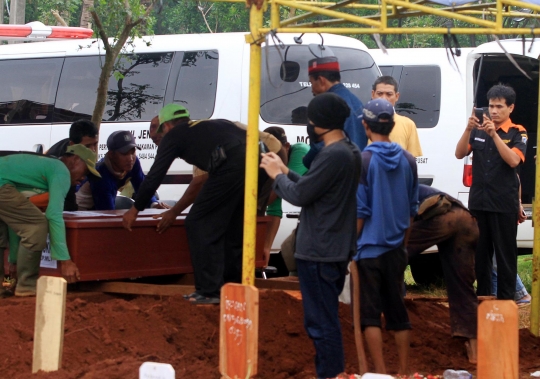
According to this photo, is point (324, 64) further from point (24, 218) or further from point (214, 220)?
point (24, 218)

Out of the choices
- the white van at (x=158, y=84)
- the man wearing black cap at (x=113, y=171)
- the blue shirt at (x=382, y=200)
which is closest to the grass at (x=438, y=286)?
the white van at (x=158, y=84)

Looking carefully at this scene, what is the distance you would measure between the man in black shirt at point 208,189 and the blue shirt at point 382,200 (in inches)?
52.4

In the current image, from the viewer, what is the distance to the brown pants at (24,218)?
632 cm

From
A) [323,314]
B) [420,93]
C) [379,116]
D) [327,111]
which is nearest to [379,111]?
[379,116]

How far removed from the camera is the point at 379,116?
16.4 feet

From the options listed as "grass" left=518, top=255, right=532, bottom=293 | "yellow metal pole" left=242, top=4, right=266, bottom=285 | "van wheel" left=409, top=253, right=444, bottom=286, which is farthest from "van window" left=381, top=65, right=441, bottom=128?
"yellow metal pole" left=242, top=4, right=266, bottom=285

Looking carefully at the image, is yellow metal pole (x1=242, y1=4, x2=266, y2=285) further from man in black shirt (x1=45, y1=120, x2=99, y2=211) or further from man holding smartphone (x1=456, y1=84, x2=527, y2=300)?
man in black shirt (x1=45, y1=120, x2=99, y2=211)

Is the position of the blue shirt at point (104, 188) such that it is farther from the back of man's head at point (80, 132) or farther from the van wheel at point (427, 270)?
the van wheel at point (427, 270)

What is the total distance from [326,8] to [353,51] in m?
4.41

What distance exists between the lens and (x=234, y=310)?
4.41 metres

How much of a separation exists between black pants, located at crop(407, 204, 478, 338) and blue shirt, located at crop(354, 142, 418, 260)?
69cm

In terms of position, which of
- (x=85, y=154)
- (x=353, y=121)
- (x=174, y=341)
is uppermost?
(x=353, y=121)

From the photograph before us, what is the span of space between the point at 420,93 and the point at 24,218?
4.99 meters

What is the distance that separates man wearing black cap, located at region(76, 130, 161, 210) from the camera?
7.43 metres
